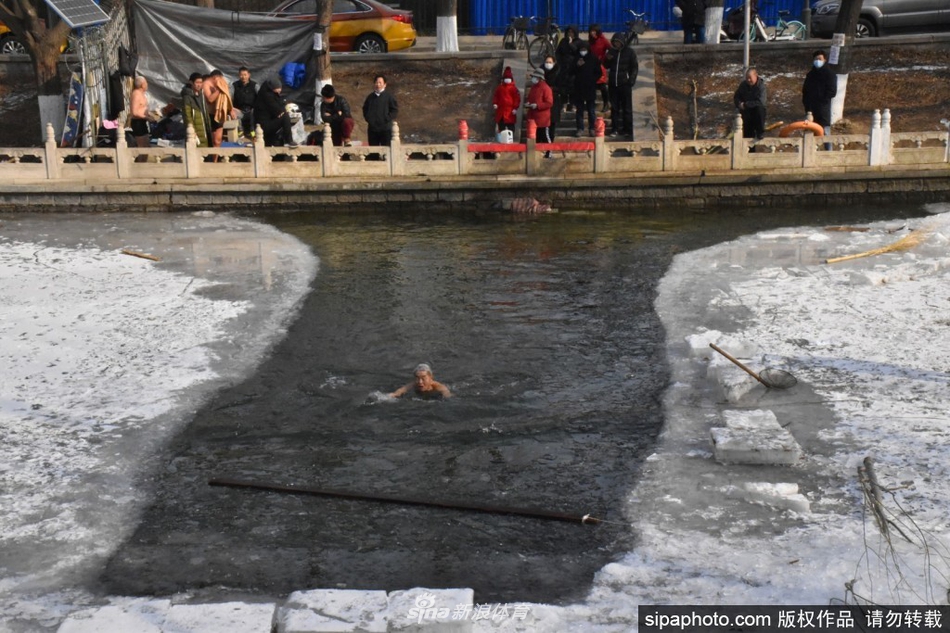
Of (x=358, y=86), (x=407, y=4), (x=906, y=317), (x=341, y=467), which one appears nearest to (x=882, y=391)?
(x=906, y=317)

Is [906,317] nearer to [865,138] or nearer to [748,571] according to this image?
[748,571]

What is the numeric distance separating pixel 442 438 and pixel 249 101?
1198 cm

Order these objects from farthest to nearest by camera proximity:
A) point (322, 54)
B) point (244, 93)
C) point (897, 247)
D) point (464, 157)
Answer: point (322, 54), point (244, 93), point (464, 157), point (897, 247)

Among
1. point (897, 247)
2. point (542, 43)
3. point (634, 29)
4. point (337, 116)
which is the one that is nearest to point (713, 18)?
point (634, 29)

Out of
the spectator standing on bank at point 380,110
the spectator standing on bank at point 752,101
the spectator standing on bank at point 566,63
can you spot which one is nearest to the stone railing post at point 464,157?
the spectator standing on bank at point 380,110

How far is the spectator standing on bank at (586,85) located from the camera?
68.4 ft

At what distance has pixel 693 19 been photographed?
25.1 m

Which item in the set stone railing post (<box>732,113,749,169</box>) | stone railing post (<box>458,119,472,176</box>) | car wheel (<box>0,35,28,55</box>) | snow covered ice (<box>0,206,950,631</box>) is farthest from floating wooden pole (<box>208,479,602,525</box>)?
car wheel (<box>0,35,28,55</box>)

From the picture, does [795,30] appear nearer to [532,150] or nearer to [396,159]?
[532,150]

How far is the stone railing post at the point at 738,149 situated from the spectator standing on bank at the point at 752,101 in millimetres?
855

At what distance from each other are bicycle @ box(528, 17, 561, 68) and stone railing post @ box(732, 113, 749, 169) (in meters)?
5.73

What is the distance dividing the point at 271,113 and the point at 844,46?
10584 millimetres

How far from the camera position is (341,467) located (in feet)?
31.0

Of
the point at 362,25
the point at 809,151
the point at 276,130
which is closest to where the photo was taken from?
the point at 809,151
